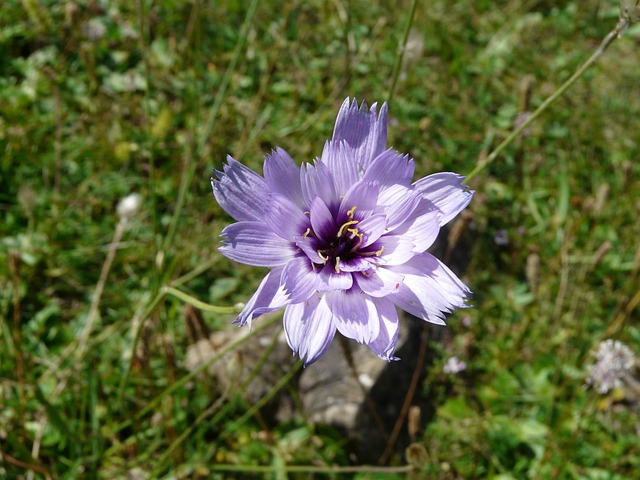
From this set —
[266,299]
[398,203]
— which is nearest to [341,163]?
[398,203]

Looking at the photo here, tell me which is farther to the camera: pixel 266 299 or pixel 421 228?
pixel 421 228

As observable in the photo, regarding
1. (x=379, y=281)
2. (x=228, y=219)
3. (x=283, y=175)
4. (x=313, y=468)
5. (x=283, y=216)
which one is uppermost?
(x=228, y=219)

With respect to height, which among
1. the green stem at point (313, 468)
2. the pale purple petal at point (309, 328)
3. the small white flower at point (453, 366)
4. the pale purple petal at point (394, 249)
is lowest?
the green stem at point (313, 468)

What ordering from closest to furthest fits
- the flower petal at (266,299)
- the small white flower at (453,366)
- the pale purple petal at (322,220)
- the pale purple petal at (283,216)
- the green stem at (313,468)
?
the flower petal at (266,299), the pale purple petal at (283,216), the pale purple petal at (322,220), the green stem at (313,468), the small white flower at (453,366)

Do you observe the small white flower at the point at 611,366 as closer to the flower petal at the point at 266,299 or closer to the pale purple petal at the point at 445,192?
the pale purple petal at the point at 445,192

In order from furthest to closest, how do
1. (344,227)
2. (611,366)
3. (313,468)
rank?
(611,366), (313,468), (344,227)

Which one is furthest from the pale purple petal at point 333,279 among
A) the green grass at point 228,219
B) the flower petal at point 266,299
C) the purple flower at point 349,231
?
the green grass at point 228,219

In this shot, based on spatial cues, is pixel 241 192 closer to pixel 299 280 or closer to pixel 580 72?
pixel 299 280

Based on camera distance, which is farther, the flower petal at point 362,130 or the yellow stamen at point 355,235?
the yellow stamen at point 355,235
